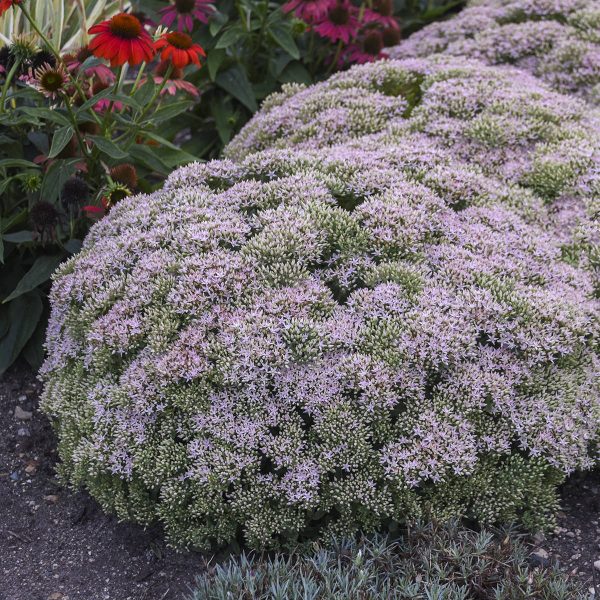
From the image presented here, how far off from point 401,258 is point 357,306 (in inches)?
15.9

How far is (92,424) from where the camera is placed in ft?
11.2

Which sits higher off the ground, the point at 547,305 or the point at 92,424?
the point at 92,424

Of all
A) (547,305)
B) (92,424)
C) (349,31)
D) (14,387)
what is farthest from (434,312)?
(349,31)

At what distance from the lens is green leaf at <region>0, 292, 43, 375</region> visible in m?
4.26

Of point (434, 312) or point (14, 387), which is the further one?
point (14, 387)

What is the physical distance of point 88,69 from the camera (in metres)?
4.29

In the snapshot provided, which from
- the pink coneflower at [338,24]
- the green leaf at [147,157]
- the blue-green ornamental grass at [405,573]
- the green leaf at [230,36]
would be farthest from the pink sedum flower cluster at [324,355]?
the pink coneflower at [338,24]

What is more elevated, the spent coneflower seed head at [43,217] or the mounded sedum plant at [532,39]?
the spent coneflower seed head at [43,217]

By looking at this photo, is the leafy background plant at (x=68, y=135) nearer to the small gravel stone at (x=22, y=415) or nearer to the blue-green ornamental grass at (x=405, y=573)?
the small gravel stone at (x=22, y=415)

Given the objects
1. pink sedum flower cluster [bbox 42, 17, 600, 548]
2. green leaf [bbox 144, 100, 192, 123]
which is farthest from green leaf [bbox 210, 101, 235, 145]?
pink sedum flower cluster [bbox 42, 17, 600, 548]

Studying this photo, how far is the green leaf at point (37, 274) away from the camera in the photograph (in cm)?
412

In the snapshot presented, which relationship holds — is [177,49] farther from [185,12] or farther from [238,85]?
[238,85]

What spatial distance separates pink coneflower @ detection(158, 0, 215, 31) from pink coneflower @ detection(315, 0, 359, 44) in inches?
35.4

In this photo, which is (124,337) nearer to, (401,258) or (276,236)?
(276,236)
